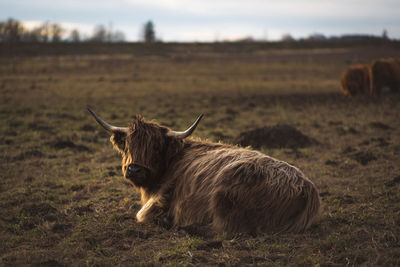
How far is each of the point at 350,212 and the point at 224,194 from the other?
1831mm

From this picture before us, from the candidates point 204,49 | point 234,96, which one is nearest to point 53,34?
point 204,49

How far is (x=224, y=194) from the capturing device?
382cm

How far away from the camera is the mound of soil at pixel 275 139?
8.07 m

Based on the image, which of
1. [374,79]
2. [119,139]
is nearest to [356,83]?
[374,79]

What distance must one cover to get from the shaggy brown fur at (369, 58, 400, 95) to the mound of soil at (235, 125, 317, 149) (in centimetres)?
903

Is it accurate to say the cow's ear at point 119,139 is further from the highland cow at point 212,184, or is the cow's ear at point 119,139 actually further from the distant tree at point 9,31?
the distant tree at point 9,31

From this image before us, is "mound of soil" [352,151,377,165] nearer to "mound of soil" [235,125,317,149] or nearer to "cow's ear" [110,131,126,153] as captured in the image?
"mound of soil" [235,125,317,149]

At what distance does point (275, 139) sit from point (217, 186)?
14.9 ft

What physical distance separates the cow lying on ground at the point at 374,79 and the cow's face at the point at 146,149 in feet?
45.0

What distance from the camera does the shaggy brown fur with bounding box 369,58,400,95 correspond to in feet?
51.7

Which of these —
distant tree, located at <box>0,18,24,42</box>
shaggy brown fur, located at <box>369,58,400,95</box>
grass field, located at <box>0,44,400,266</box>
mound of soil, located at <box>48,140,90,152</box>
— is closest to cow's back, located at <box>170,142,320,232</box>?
grass field, located at <box>0,44,400,266</box>

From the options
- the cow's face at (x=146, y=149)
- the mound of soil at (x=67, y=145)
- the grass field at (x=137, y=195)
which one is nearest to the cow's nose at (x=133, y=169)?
the cow's face at (x=146, y=149)

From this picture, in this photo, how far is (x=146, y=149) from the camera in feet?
14.2

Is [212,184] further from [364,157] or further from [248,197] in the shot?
[364,157]
